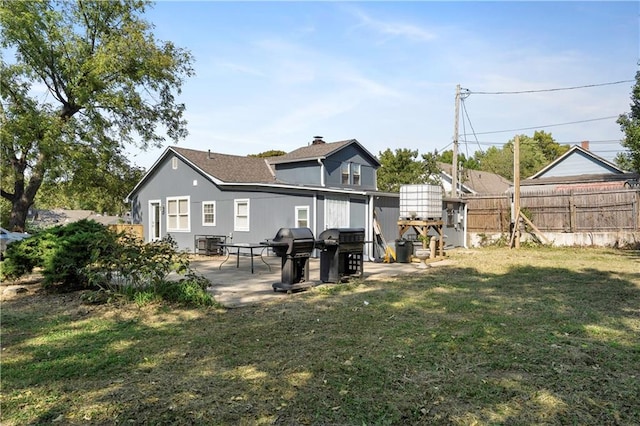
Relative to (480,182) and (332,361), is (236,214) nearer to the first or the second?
(332,361)

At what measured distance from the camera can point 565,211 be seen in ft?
56.6

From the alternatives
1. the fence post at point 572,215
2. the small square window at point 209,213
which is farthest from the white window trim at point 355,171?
the fence post at point 572,215

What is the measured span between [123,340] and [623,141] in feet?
53.2

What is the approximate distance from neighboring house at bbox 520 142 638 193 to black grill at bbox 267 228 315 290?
74.2 feet

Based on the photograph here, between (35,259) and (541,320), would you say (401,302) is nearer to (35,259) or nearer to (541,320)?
(541,320)

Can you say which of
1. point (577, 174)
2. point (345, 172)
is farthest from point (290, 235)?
point (577, 174)

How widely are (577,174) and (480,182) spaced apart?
7.26 m

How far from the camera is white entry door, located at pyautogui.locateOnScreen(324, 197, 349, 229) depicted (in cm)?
1411

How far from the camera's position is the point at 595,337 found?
4.68 metres

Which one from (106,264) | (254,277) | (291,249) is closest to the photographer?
(106,264)

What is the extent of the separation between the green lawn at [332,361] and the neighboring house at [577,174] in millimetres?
22450

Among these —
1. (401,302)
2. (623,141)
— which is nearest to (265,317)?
(401,302)

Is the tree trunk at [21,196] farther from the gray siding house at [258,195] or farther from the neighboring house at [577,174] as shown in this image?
the neighboring house at [577,174]

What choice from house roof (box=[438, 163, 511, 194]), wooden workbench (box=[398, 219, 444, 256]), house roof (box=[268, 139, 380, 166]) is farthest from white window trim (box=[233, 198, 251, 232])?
house roof (box=[438, 163, 511, 194])
